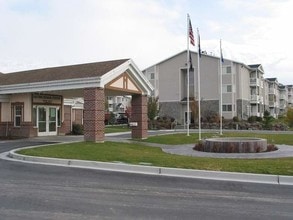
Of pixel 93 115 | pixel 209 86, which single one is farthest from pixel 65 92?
pixel 209 86

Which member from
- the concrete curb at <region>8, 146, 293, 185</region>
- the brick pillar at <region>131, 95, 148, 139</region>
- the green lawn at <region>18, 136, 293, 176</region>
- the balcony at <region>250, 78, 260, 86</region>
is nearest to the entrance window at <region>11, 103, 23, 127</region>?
the brick pillar at <region>131, 95, 148, 139</region>

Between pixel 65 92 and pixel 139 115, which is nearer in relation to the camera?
pixel 139 115

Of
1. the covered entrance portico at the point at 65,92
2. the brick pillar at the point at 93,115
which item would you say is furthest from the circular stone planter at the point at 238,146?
the covered entrance portico at the point at 65,92

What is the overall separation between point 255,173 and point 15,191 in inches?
264

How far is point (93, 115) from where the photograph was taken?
22.0 meters

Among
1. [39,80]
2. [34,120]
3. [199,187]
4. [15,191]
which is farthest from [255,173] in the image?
[34,120]

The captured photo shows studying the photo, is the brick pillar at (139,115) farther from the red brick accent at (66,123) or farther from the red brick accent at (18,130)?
the red brick accent at (18,130)

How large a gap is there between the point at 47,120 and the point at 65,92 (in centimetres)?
299

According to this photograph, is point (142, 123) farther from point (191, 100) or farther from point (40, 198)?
point (191, 100)

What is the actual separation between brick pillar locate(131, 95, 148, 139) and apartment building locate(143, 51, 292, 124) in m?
31.3

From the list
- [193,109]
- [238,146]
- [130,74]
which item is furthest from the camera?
[193,109]

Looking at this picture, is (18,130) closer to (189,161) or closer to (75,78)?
(75,78)

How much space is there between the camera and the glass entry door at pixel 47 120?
2897 cm

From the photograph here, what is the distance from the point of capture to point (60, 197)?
8.41 meters
